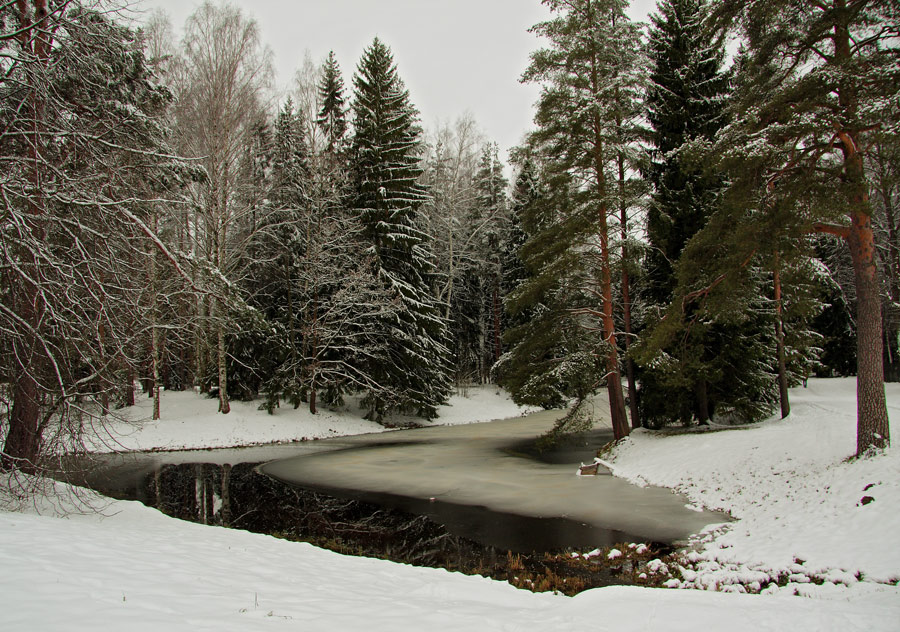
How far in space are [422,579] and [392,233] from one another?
20.0m

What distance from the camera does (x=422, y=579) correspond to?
6.04 meters

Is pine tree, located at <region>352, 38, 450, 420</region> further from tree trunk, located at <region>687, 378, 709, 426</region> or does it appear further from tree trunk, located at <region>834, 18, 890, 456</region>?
tree trunk, located at <region>834, 18, 890, 456</region>

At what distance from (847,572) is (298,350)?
22309mm

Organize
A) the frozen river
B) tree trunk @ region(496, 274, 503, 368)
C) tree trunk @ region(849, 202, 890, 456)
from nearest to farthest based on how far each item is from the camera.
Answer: tree trunk @ region(849, 202, 890, 456)
the frozen river
tree trunk @ region(496, 274, 503, 368)

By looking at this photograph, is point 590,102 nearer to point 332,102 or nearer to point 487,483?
point 487,483

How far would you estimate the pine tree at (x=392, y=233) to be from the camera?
79.5 ft

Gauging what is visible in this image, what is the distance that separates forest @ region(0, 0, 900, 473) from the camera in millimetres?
6527

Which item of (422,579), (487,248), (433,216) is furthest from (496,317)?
(422,579)

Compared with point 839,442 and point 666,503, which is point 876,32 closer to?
point 839,442

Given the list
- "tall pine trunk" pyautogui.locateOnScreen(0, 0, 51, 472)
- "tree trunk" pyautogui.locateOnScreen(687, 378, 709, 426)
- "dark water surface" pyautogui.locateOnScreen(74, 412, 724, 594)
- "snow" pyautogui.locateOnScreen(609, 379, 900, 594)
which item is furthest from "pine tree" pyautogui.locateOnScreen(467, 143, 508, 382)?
"tall pine trunk" pyautogui.locateOnScreen(0, 0, 51, 472)

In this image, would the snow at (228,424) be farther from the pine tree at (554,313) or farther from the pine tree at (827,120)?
the pine tree at (827,120)

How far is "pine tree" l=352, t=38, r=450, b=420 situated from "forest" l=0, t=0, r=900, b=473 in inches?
5.8

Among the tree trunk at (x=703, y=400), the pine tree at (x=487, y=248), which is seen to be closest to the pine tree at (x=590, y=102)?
the tree trunk at (x=703, y=400)

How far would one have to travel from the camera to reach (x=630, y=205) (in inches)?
571
